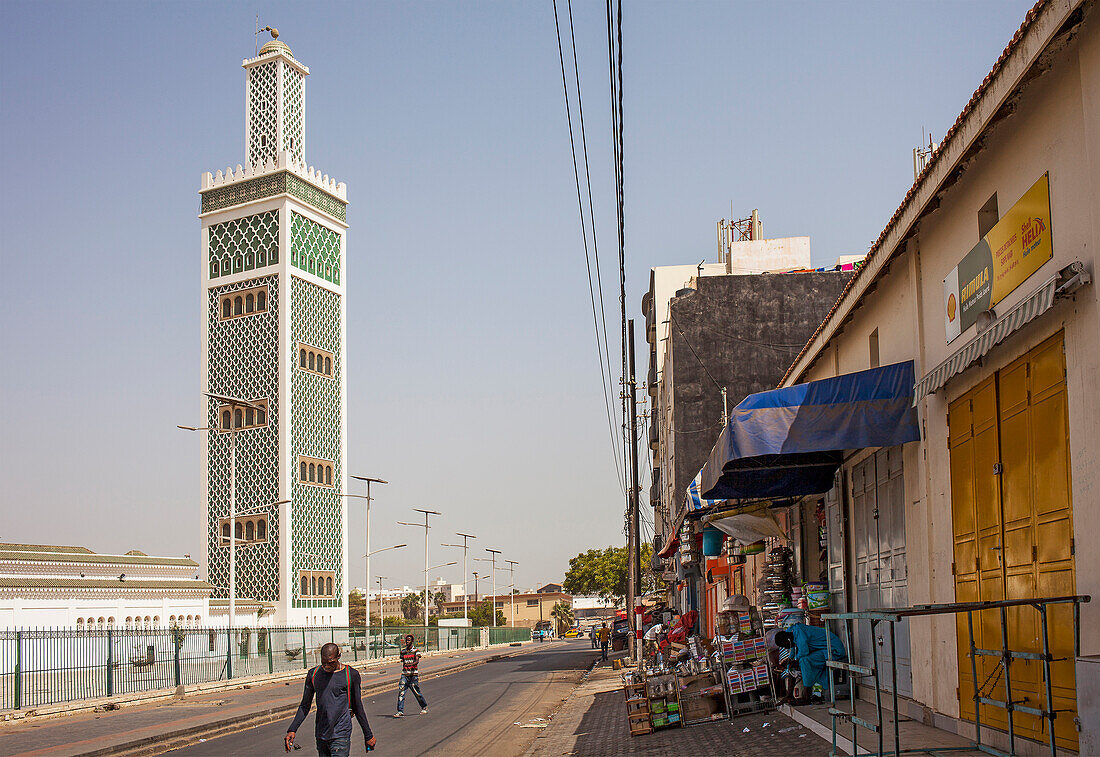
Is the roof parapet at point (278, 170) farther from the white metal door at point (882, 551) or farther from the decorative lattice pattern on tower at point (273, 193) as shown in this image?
the white metal door at point (882, 551)

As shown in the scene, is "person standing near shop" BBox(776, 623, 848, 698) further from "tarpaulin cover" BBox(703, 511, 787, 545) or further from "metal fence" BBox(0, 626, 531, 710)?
"metal fence" BBox(0, 626, 531, 710)

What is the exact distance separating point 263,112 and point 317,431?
2200 centimetres

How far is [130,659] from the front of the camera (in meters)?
28.6

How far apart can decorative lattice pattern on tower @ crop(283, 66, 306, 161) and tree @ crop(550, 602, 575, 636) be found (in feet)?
301

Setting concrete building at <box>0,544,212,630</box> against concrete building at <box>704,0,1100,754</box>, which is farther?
concrete building at <box>0,544,212,630</box>

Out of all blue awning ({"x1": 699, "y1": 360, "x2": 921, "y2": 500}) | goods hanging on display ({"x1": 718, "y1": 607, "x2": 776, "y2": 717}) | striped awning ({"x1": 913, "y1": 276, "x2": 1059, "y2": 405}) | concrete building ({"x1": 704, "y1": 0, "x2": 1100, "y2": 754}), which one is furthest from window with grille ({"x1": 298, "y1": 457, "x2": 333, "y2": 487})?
striped awning ({"x1": 913, "y1": 276, "x2": 1059, "y2": 405})

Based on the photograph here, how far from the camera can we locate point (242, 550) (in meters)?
65.0

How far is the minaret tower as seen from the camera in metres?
64.5

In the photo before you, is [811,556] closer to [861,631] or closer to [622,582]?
[861,631]

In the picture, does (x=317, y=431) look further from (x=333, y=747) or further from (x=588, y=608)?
(x=588, y=608)

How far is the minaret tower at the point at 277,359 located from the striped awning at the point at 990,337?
5698 cm

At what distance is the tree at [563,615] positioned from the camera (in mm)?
151375

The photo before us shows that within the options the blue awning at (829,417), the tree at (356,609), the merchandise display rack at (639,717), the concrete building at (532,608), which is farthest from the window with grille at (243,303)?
the concrete building at (532,608)

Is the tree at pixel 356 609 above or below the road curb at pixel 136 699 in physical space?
below
